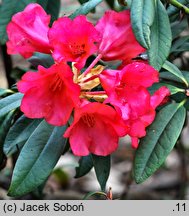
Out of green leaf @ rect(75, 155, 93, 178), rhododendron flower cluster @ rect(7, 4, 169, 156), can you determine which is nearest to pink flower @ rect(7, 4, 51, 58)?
rhododendron flower cluster @ rect(7, 4, 169, 156)

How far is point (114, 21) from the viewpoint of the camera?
49.7 inches

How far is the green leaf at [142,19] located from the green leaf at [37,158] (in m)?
0.32

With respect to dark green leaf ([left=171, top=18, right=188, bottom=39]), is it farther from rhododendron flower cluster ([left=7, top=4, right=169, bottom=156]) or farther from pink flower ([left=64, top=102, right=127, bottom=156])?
pink flower ([left=64, top=102, right=127, bottom=156])

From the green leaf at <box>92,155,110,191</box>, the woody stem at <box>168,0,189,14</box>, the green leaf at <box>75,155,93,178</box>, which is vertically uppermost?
the woody stem at <box>168,0,189,14</box>

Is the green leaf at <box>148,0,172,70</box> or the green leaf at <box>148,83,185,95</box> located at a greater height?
the green leaf at <box>148,0,172,70</box>

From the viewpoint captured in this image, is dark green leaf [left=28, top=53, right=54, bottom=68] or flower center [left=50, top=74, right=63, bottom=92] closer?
flower center [left=50, top=74, right=63, bottom=92]

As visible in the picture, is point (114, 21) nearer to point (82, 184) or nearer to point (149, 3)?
point (149, 3)

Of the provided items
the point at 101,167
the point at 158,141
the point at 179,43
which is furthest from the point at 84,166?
the point at 179,43

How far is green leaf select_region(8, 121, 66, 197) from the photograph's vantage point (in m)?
1.27

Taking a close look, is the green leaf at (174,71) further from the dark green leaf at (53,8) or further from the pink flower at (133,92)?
the dark green leaf at (53,8)

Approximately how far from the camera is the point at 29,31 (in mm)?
1262

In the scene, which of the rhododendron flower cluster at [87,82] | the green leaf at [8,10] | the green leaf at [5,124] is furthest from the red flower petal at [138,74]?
the green leaf at [8,10]

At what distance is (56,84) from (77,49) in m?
0.09

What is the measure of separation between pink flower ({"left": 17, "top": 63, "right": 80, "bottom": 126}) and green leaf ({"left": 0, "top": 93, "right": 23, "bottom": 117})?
6.4 inches
